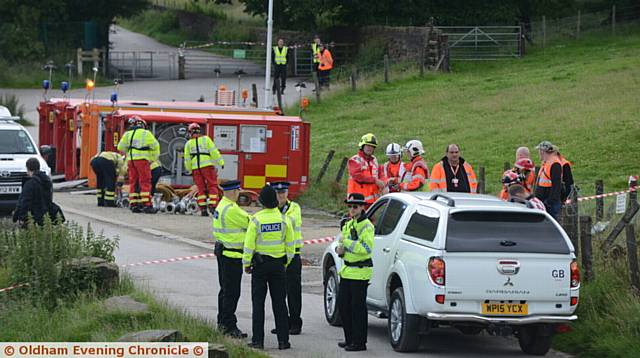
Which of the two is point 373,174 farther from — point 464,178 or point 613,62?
point 613,62

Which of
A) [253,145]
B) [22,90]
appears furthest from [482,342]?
[22,90]

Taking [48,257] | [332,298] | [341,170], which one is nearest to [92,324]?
[48,257]

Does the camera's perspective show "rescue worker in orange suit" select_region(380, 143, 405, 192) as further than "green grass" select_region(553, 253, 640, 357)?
Yes

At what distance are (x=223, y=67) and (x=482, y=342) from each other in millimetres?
40932

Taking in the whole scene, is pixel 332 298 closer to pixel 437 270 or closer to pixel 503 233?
pixel 437 270

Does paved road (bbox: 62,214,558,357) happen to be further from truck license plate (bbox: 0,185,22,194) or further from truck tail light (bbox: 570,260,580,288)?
truck license plate (bbox: 0,185,22,194)

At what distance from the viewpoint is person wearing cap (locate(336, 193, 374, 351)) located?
13.8 meters

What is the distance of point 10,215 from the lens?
2414 cm

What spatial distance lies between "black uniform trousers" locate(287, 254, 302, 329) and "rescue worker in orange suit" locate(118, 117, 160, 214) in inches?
450

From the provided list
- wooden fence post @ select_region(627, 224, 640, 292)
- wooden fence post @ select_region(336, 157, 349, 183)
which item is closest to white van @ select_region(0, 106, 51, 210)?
wooden fence post @ select_region(336, 157, 349, 183)

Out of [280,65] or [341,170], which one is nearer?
[341,170]

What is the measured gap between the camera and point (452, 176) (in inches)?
725

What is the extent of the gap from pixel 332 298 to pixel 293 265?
1172 mm

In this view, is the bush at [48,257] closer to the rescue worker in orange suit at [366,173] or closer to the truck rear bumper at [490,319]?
the rescue worker in orange suit at [366,173]
